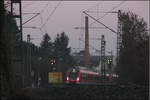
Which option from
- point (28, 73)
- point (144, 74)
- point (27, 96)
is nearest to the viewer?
point (27, 96)

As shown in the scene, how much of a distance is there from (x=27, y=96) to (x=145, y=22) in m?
34.4

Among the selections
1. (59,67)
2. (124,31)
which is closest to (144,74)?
(124,31)

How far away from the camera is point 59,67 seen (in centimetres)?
6494

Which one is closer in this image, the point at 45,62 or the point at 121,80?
the point at 121,80

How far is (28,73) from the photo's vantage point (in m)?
44.2

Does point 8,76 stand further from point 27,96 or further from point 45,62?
point 45,62

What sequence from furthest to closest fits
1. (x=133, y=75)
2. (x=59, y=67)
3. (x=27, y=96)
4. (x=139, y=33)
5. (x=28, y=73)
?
1. (x=59, y=67)
2. (x=139, y=33)
3. (x=28, y=73)
4. (x=133, y=75)
5. (x=27, y=96)

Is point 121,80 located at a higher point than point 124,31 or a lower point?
lower

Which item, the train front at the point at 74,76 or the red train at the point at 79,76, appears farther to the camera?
the red train at the point at 79,76

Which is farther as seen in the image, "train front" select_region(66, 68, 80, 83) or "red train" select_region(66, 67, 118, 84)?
"red train" select_region(66, 67, 118, 84)

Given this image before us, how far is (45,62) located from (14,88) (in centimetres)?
4740

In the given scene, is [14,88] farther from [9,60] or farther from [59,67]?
[59,67]

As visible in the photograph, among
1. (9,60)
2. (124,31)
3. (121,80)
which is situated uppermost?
(124,31)

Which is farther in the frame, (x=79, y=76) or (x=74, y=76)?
(x=79, y=76)
